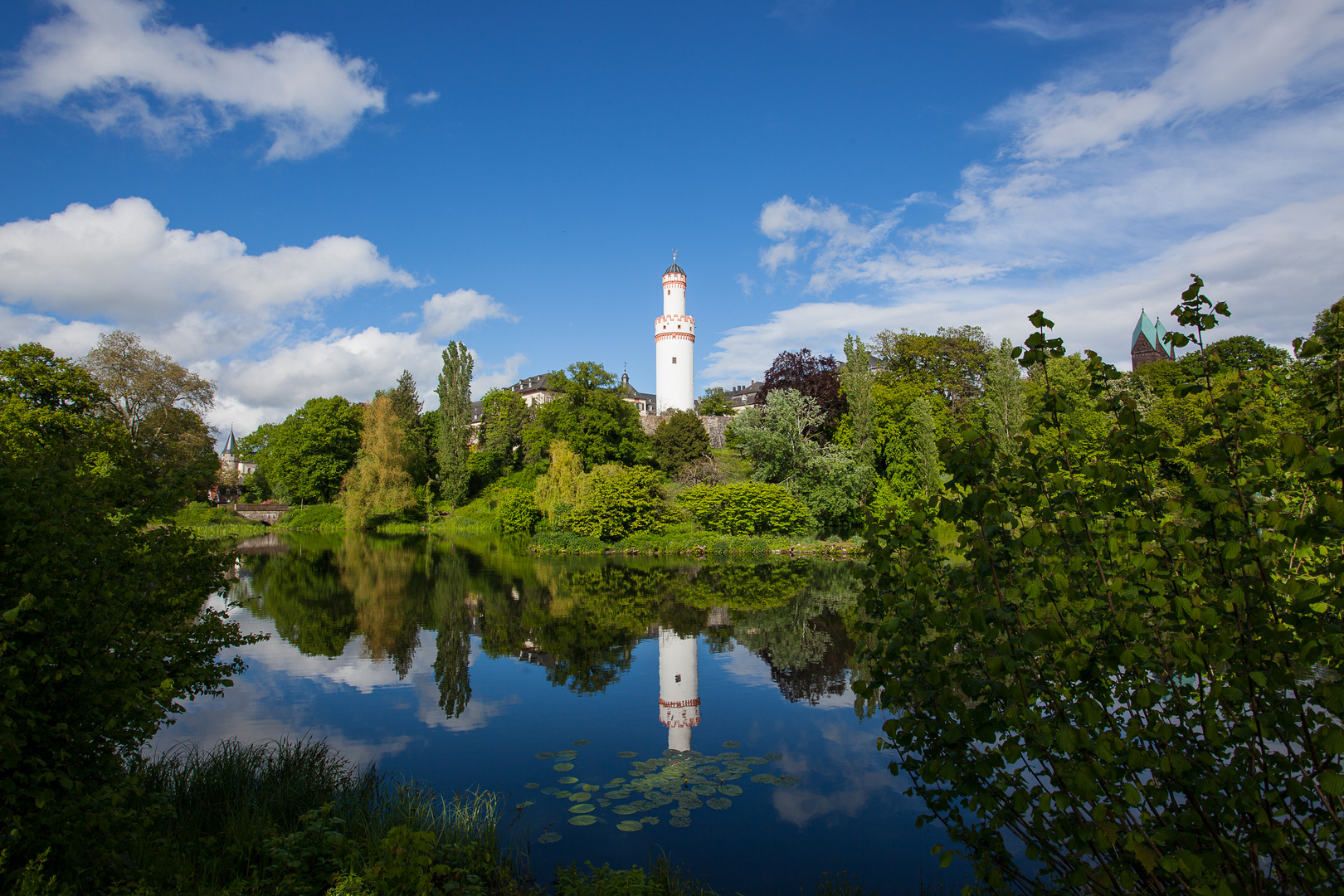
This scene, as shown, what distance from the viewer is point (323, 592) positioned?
68.6 ft

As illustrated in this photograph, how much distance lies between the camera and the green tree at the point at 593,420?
43.2 metres

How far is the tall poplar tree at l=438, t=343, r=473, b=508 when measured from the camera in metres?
50.2

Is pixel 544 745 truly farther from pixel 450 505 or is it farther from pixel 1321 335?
pixel 450 505

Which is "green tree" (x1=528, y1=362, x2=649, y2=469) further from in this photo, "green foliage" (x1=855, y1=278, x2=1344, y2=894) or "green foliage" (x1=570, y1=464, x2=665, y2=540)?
"green foliage" (x1=855, y1=278, x2=1344, y2=894)

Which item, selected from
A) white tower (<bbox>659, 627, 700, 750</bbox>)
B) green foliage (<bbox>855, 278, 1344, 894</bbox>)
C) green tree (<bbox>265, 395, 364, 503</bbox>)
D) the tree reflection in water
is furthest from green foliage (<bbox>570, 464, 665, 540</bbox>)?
green foliage (<bbox>855, 278, 1344, 894</bbox>)

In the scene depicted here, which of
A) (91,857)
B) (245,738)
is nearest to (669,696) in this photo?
(245,738)

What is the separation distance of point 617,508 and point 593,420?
10.7 metres

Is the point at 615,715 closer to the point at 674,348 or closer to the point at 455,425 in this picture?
the point at 455,425

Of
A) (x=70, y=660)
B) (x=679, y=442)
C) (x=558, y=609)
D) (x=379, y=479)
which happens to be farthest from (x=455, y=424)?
(x=70, y=660)

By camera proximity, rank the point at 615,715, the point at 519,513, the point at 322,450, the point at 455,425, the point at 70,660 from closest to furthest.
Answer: the point at 70,660 → the point at 615,715 → the point at 519,513 → the point at 455,425 → the point at 322,450

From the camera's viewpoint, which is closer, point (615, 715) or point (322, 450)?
point (615, 715)

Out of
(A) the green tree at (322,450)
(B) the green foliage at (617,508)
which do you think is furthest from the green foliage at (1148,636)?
(A) the green tree at (322,450)

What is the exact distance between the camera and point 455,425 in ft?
167

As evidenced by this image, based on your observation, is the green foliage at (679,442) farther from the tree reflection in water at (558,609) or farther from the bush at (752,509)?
the tree reflection in water at (558,609)
